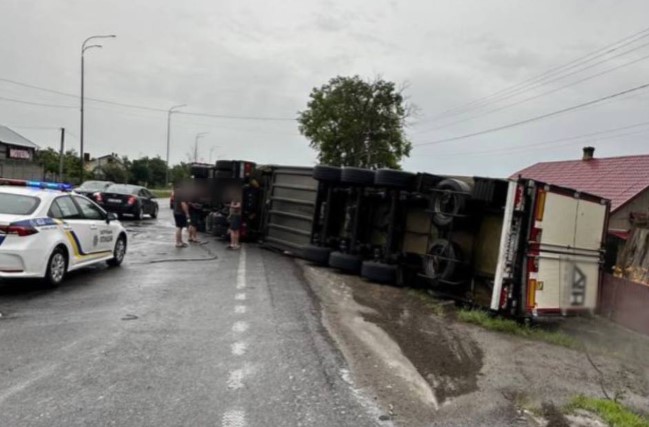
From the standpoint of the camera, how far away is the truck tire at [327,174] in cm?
1146

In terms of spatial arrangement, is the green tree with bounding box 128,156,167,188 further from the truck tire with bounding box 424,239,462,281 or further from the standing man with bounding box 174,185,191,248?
the truck tire with bounding box 424,239,462,281

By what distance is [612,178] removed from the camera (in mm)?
22156

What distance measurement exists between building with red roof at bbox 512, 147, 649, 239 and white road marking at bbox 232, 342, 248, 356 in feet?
50.4

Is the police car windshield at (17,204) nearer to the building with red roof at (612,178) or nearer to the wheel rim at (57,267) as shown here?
the wheel rim at (57,267)

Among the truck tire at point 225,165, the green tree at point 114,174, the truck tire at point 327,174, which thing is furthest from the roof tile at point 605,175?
the green tree at point 114,174

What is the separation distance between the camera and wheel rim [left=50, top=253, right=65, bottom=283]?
319 inches

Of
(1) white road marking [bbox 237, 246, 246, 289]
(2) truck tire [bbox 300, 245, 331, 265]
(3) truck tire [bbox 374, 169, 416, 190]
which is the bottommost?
(1) white road marking [bbox 237, 246, 246, 289]

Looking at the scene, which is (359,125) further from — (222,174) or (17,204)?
(17,204)

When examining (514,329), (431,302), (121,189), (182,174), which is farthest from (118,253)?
(182,174)

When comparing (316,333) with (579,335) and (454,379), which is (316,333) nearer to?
(454,379)

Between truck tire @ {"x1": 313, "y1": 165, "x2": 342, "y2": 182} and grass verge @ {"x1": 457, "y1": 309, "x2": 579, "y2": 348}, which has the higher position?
truck tire @ {"x1": 313, "y1": 165, "x2": 342, "y2": 182}

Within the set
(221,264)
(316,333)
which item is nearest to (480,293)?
(316,333)

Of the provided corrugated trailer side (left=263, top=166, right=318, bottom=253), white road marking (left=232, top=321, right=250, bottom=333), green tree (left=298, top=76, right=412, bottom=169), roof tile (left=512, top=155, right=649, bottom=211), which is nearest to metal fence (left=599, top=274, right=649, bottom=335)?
white road marking (left=232, top=321, right=250, bottom=333)

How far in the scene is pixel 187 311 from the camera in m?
7.04
